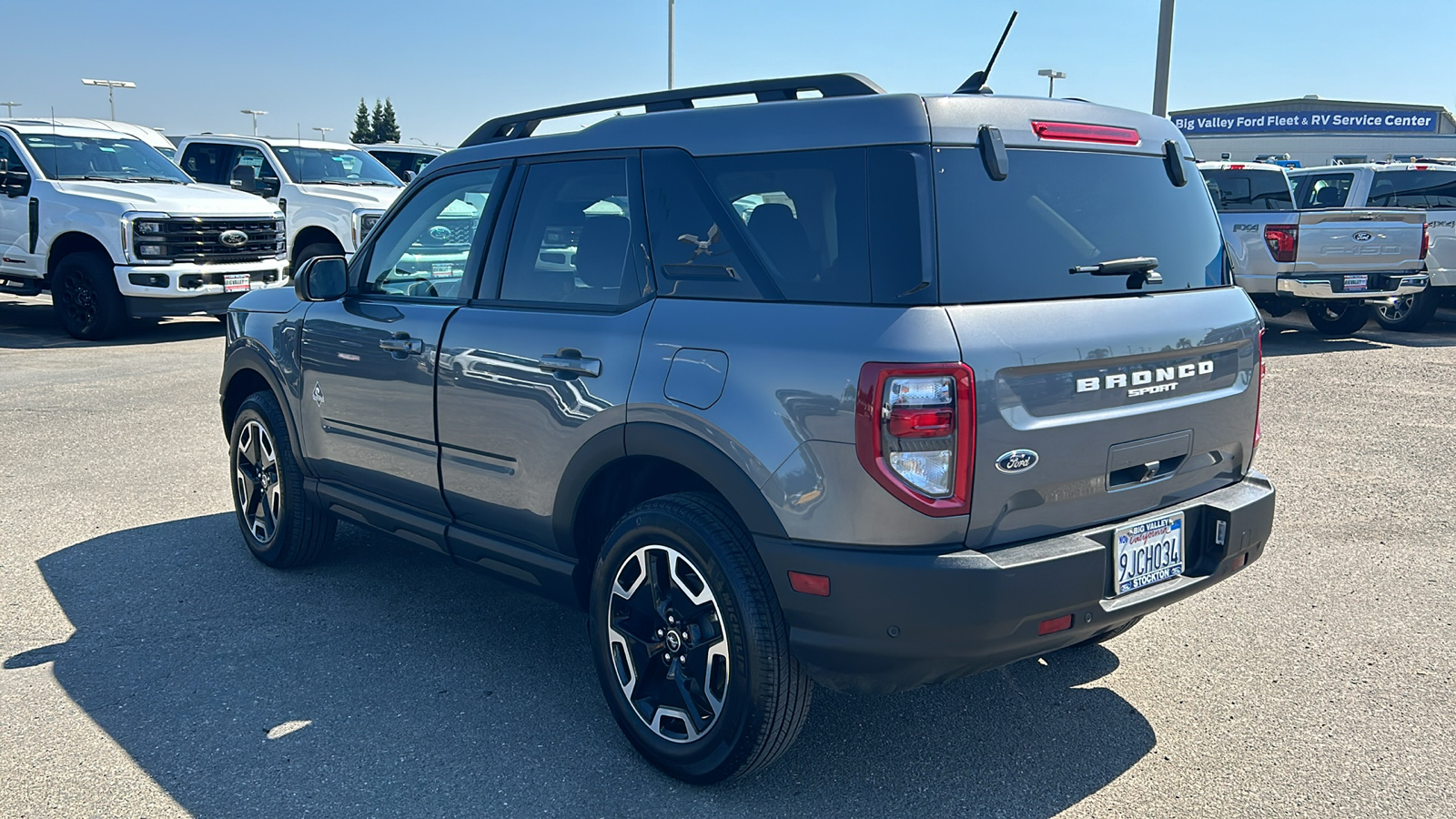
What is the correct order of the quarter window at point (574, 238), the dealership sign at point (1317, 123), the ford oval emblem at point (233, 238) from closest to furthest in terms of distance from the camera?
1. the quarter window at point (574, 238)
2. the ford oval emblem at point (233, 238)
3. the dealership sign at point (1317, 123)

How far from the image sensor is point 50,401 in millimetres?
9211

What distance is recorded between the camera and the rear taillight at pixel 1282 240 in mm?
12383

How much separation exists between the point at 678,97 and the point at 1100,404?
1657 mm

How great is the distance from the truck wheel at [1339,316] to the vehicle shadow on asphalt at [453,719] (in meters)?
10.9

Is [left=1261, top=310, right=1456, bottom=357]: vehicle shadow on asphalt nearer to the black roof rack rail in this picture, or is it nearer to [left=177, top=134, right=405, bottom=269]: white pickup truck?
the black roof rack rail

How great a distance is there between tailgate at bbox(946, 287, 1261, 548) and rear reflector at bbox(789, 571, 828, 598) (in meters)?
0.38

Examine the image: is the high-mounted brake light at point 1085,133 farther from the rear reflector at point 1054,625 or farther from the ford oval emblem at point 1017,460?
the rear reflector at point 1054,625

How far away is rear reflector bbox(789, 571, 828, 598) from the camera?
115 inches

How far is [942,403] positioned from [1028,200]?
706 millimetres

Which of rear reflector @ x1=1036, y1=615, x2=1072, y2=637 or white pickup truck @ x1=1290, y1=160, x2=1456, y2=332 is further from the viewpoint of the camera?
white pickup truck @ x1=1290, y1=160, x2=1456, y2=332

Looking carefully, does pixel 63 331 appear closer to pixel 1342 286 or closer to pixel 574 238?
pixel 574 238

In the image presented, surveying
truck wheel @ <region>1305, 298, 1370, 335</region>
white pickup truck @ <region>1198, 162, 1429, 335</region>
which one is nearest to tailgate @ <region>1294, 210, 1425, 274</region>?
white pickup truck @ <region>1198, 162, 1429, 335</region>

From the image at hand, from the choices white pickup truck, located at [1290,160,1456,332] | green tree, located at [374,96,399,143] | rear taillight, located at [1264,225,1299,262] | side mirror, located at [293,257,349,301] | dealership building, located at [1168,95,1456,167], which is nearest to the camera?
side mirror, located at [293,257,349,301]

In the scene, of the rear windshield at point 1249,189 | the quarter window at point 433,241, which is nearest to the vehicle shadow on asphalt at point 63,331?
the quarter window at point 433,241
